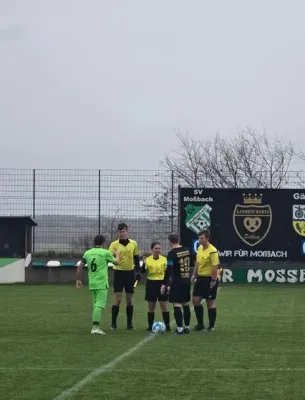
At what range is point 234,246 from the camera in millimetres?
34000

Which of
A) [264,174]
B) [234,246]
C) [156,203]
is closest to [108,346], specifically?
[234,246]

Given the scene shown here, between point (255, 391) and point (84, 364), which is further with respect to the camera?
point (84, 364)

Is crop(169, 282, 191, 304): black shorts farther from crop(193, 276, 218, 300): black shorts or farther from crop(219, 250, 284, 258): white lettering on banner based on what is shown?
crop(219, 250, 284, 258): white lettering on banner

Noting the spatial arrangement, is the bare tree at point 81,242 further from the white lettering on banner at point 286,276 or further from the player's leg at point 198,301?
the player's leg at point 198,301

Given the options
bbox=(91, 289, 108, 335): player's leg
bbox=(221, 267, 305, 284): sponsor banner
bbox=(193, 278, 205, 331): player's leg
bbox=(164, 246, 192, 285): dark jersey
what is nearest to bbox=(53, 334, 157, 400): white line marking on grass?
bbox=(91, 289, 108, 335): player's leg

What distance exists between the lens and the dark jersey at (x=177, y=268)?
16.4 m

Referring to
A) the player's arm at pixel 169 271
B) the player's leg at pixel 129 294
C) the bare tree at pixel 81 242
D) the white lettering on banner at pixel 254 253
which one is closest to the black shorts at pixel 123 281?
the player's leg at pixel 129 294

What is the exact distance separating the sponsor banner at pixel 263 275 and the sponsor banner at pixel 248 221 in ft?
3.28

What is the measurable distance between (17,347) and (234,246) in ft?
68.8

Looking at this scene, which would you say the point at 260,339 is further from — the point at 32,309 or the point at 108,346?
the point at 32,309

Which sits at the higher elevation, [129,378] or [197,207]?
[197,207]

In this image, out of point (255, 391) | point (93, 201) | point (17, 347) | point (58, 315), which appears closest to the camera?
point (255, 391)

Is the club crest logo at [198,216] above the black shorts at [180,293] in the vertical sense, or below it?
above

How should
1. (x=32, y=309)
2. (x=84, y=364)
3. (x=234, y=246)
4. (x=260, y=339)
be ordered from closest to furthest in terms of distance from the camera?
1. (x=84, y=364)
2. (x=260, y=339)
3. (x=32, y=309)
4. (x=234, y=246)
